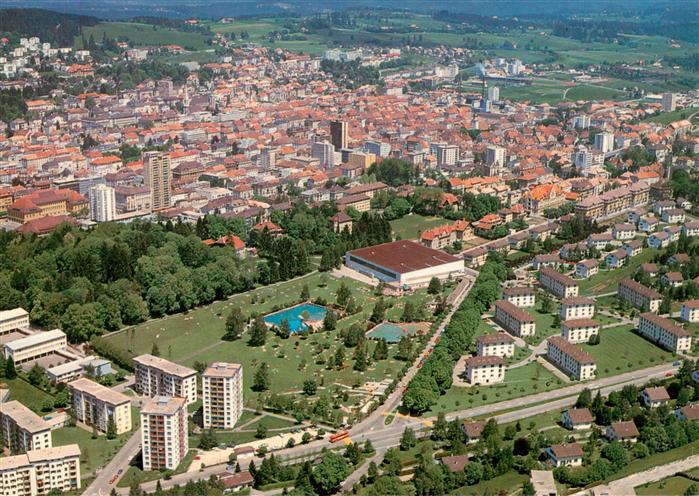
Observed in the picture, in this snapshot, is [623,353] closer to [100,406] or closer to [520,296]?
[520,296]

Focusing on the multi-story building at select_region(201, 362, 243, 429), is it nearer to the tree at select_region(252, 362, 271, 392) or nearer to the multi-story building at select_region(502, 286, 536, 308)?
the tree at select_region(252, 362, 271, 392)

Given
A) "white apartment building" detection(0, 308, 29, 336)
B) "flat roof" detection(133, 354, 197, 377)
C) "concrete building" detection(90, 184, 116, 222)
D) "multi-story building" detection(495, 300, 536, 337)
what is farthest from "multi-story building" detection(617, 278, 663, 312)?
"concrete building" detection(90, 184, 116, 222)

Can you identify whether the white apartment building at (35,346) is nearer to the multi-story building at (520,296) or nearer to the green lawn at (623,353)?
the multi-story building at (520,296)

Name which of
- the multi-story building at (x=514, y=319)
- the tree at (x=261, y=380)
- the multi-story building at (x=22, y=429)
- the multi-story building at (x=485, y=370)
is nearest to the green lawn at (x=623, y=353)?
the multi-story building at (x=514, y=319)

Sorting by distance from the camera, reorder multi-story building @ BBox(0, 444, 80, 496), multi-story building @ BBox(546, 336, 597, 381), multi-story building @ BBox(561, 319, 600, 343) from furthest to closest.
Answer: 1. multi-story building @ BBox(561, 319, 600, 343)
2. multi-story building @ BBox(546, 336, 597, 381)
3. multi-story building @ BBox(0, 444, 80, 496)

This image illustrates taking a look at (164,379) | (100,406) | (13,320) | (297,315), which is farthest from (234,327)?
(13,320)

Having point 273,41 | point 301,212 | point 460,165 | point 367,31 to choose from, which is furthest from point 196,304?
point 367,31
